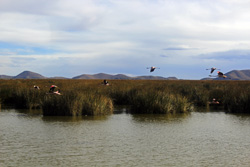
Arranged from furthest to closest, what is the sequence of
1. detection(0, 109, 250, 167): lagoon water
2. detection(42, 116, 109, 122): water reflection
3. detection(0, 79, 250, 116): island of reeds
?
detection(0, 79, 250, 116): island of reeds
detection(42, 116, 109, 122): water reflection
detection(0, 109, 250, 167): lagoon water

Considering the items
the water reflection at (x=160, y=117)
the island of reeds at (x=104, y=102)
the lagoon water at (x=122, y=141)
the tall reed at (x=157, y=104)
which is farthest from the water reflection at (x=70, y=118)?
the tall reed at (x=157, y=104)

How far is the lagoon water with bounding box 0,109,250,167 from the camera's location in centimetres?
762

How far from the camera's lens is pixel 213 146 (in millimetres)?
9180

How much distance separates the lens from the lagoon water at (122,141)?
762 centimetres

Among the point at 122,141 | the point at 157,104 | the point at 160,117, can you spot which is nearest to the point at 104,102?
the point at 157,104

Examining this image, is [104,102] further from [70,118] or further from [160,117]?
[160,117]

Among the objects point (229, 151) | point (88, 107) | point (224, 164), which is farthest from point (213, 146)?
point (88, 107)

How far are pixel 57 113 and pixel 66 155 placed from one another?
6.99 meters

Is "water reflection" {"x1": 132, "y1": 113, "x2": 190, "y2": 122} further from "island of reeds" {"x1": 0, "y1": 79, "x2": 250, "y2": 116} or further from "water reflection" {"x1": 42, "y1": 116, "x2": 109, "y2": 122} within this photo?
"water reflection" {"x1": 42, "y1": 116, "x2": 109, "y2": 122}

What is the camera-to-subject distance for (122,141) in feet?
31.6

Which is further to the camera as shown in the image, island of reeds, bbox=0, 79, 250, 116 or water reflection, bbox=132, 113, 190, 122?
island of reeds, bbox=0, 79, 250, 116

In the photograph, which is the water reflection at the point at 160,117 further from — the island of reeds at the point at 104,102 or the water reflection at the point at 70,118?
the water reflection at the point at 70,118

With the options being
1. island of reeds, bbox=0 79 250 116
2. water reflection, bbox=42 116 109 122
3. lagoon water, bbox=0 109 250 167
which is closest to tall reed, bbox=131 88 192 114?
island of reeds, bbox=0 79 250 116

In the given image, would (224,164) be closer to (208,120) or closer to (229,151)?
(229,151)
